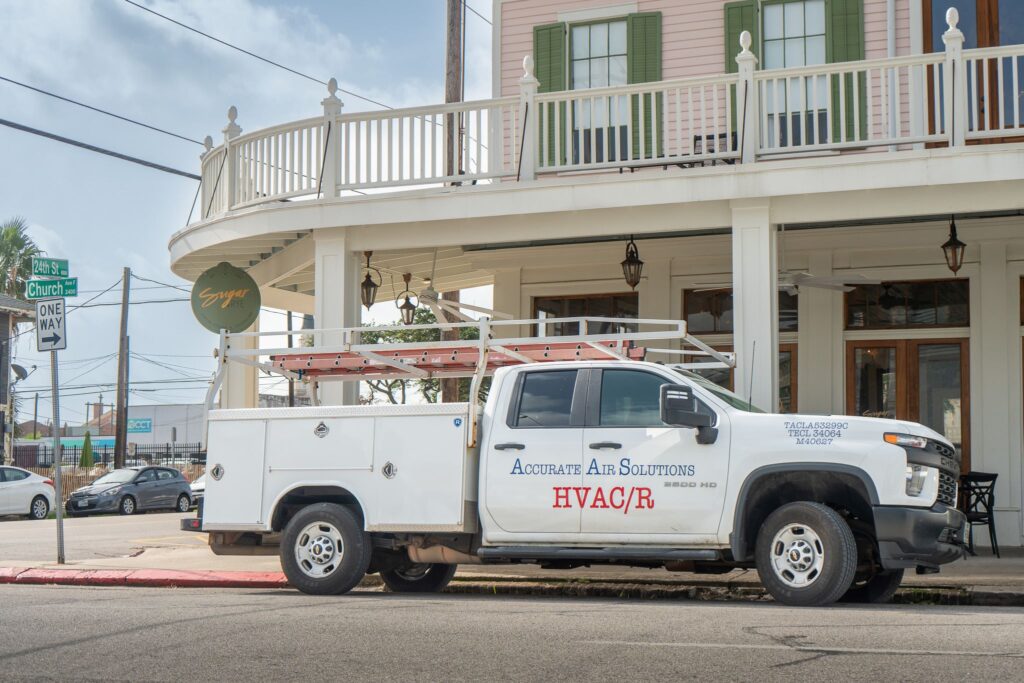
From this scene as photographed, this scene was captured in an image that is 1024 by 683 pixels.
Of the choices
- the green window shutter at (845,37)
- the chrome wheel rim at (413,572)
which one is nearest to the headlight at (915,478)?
the chrome wheel rim at (413,572)

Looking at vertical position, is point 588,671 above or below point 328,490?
below

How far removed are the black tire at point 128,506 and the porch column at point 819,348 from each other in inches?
828

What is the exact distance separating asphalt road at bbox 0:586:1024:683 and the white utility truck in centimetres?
50

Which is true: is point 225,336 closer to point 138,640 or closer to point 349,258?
point 349,258

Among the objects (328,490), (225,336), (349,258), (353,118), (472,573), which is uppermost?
(353,118)

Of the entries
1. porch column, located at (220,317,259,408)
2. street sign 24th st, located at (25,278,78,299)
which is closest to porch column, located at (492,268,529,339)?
porch column, located at (220,317,259,408)

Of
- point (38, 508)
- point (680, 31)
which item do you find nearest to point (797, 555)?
point (680, 31)

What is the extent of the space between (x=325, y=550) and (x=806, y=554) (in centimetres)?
402

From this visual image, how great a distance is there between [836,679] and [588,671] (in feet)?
4.00

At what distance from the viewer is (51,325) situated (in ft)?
50.6

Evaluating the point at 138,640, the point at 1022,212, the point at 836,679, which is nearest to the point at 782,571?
the point at 836,679

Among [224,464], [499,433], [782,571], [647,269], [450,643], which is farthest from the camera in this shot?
[647,269]

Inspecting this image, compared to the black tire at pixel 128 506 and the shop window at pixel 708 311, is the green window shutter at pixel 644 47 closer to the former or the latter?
the shop window at pixel 708 311

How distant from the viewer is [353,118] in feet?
48.4
